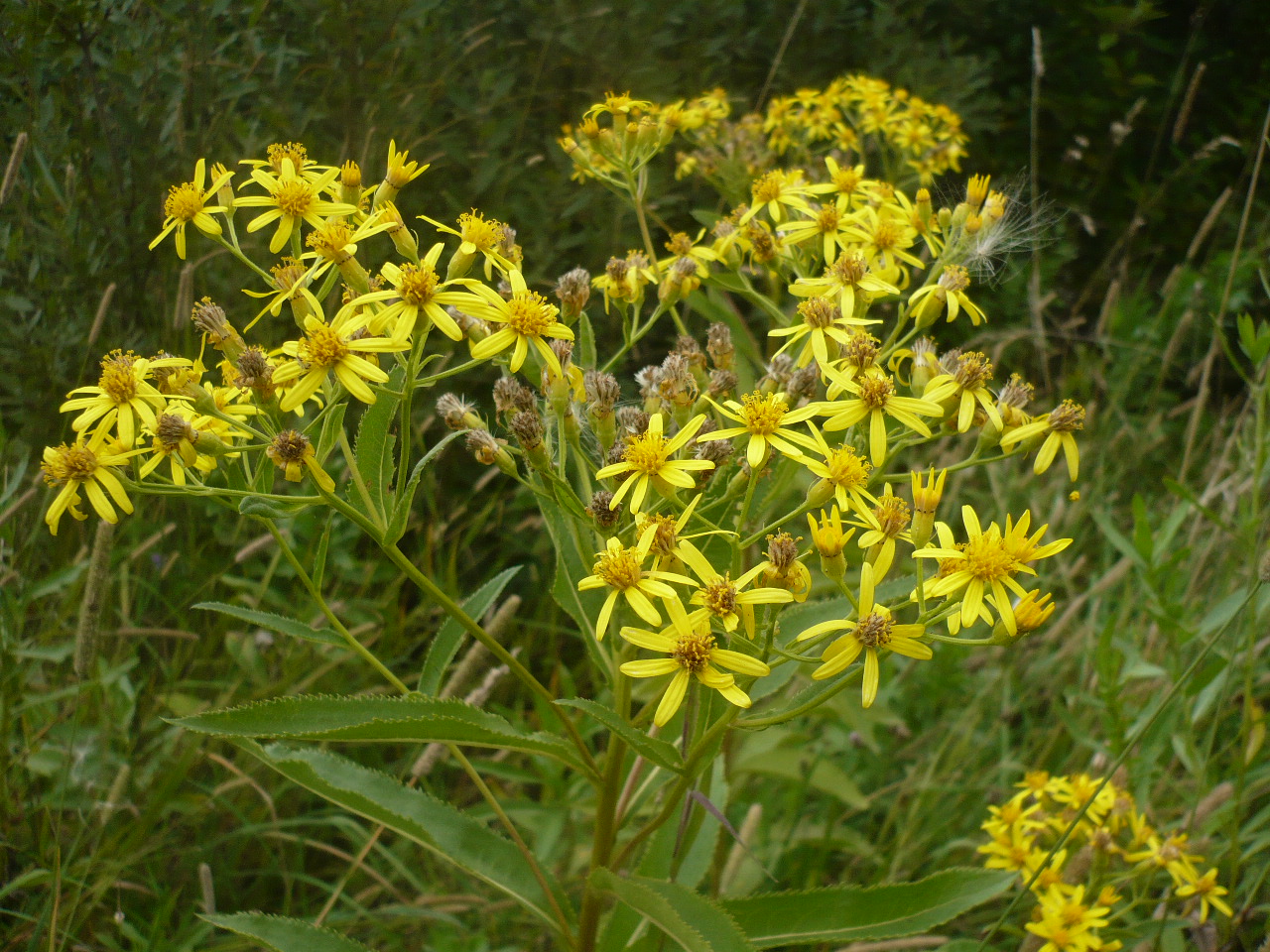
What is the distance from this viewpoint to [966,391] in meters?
1.97

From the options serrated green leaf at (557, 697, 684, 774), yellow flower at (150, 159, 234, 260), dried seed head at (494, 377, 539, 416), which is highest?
yellow flower at (150, 159, 234, 260)

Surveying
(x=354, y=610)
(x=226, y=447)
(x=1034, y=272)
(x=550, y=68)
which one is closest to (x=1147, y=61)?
(x=1034, y=272)

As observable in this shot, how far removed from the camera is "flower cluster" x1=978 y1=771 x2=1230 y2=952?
234 centimetres

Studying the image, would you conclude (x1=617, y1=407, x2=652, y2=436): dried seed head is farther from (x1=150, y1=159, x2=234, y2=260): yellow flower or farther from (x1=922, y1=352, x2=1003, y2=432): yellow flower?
(x1=150, y1=159, x2=234, y2=260): yellow flower

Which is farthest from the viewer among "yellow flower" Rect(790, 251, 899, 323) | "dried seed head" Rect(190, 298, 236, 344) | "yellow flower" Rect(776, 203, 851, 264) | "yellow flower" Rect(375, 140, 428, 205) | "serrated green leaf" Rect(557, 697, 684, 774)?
"yellow flower" Rect(776, 203, 851, 264)

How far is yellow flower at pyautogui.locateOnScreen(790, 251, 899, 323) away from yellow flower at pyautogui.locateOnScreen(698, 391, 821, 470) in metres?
0.40

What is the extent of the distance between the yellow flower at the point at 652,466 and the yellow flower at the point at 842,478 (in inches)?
7.7

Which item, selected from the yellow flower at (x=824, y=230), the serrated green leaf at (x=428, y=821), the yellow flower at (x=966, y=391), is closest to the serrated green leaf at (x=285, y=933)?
the serrated green leaf at (x=428, y=821)

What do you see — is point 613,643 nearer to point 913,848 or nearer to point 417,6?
point 913,848

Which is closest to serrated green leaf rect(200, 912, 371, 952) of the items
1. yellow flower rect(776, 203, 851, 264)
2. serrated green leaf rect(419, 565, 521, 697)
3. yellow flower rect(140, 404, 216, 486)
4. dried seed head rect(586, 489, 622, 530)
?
serrated green leaf rect(419, 565, 521, 697)

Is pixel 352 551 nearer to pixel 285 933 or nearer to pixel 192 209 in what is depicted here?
pixel 192 209

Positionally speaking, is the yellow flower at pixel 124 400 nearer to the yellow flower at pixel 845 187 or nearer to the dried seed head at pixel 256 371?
the dried seed head at pixel 256 371

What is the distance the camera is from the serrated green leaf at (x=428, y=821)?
1808 mm

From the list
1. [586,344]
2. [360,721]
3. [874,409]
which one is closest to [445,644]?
[360,721]
